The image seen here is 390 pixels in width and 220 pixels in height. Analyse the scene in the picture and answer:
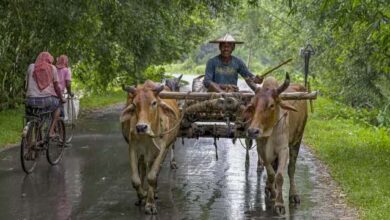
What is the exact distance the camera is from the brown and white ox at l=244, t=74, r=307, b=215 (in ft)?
29.0

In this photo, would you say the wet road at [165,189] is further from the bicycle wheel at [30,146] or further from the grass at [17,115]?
the grass at [17,115]

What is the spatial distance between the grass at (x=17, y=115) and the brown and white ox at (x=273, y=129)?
7.80 metres

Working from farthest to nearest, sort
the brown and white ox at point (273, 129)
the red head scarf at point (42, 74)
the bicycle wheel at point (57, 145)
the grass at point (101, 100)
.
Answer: the grass at point (101, 100)
the bicycle wheel at point (57, 145)
the red head scarf at point (42, 74)
the brown and white ox at point (273, 129)

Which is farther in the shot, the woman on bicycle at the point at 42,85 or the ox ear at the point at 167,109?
the woman on bicycle at the point at 42,85

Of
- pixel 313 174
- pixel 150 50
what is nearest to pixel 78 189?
pixel 313 174

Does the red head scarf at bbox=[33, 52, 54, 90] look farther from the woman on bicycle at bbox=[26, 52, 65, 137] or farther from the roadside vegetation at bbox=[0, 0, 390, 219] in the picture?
the roadside vegetation at bbox=[0, 0, 390, 219]

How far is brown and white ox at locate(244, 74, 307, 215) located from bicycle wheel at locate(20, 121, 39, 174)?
432 cm

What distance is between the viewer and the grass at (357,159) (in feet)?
32.3

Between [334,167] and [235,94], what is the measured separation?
3744 millimetres

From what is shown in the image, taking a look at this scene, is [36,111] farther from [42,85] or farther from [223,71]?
[223,71]

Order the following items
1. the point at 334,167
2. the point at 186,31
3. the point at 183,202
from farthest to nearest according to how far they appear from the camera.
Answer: the point at 186,31, the point at 334,167, the point at 183,202

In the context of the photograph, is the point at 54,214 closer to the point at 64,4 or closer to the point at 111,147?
the point at 111,147

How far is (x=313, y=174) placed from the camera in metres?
12.3

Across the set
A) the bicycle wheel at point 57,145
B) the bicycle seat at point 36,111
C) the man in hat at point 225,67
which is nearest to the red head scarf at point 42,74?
the bicycle seat at point 36,111
